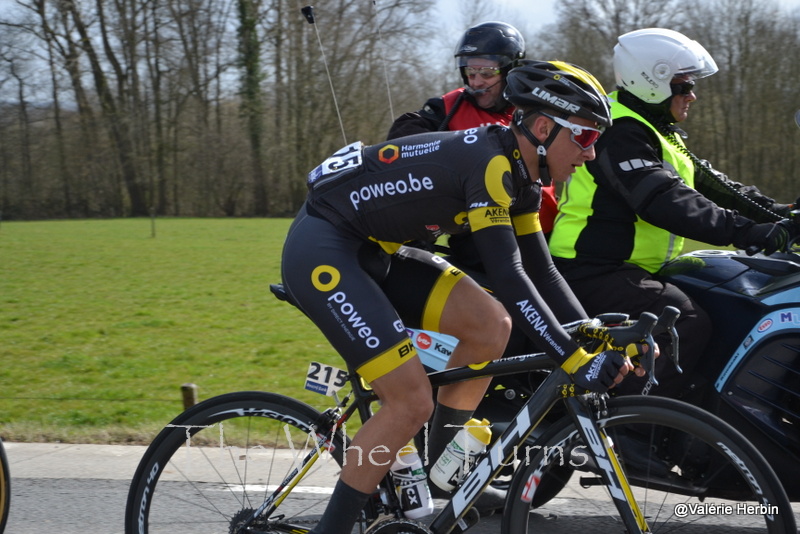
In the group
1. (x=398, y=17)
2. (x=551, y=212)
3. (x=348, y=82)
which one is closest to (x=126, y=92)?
(x=348, y=82)

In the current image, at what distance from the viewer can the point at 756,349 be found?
10.9 feet

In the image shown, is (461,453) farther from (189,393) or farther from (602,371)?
(189,393)

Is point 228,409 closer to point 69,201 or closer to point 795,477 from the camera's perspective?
point 795,477

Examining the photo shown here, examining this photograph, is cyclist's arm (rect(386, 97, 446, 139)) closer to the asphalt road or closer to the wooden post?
the asphalt road

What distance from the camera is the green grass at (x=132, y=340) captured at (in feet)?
19.9

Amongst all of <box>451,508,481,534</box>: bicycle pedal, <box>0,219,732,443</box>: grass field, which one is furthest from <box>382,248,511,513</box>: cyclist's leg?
<box>0,219,732,443</box>: grass field

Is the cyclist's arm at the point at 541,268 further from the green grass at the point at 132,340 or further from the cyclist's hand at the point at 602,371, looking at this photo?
the green grass at the point at 132,340

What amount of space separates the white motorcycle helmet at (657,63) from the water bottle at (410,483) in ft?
5.93

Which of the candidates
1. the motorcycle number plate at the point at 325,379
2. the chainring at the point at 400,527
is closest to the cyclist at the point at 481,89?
the motorcycle number plate at the point at 325,379

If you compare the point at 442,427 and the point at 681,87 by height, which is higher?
the point at 681,87

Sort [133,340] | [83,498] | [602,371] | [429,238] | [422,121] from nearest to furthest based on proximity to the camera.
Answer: [602,371] < [429,238] < [83,498] < [422,121] < [133,340]

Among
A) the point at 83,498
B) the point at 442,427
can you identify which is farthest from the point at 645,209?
the point at 83,498

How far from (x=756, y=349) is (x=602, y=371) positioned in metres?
1.03

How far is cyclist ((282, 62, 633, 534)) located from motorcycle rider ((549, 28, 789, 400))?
604 millimetres
